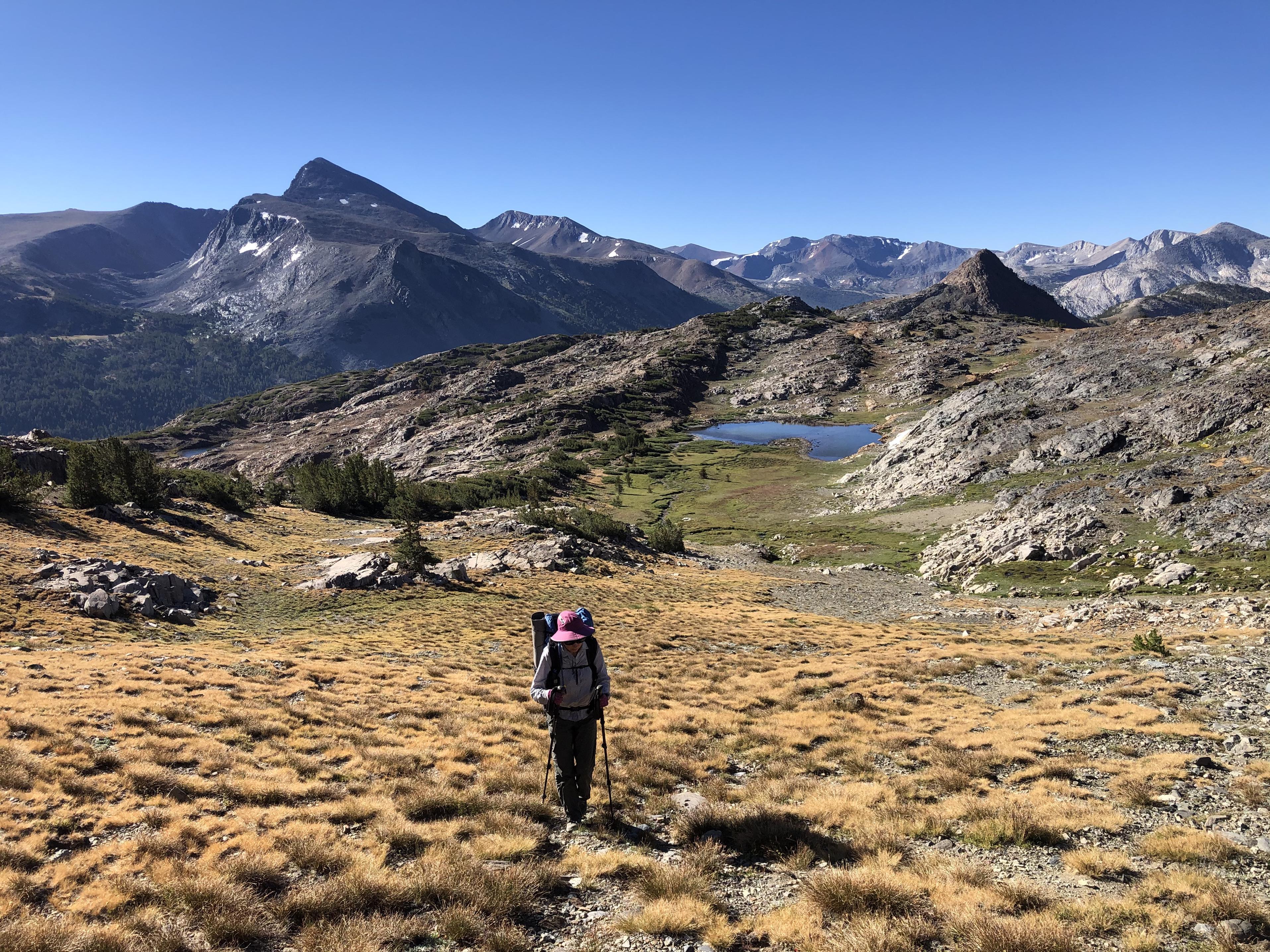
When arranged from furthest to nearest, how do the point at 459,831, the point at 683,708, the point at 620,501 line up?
the point at 620,501
the point at 683,708
the point at 459,831

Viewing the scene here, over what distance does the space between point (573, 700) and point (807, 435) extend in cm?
16084

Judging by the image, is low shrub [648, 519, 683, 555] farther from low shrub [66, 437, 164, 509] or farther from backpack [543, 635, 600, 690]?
backpack [543, 635, 600, 690]

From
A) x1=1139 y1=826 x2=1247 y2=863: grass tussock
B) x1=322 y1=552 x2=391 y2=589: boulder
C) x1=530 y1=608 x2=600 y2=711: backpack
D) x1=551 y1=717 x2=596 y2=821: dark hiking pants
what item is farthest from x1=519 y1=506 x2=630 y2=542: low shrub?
x1=1139 y1=826 x2=1247 y2=863: grass tussock

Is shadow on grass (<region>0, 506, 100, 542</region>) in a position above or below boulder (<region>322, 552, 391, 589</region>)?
above

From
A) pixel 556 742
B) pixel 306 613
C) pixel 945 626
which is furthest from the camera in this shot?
pixel 945 626

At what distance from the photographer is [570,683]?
1050 centimetres

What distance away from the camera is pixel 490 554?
46750 mm

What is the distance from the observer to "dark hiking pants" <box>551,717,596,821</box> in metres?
10.6

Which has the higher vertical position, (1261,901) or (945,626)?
(1261,901)

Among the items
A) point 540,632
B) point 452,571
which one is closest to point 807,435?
point 452,571

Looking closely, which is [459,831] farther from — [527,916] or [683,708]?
[683,708]

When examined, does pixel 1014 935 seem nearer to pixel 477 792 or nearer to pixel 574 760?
pixel 574 760

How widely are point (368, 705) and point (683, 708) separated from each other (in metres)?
9.58

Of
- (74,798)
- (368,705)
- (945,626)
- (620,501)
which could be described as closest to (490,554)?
(368,705)
